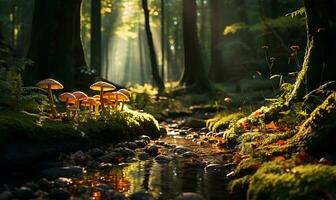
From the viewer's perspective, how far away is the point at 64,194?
19.1 feet

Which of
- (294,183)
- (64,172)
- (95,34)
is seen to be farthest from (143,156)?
(95,34)

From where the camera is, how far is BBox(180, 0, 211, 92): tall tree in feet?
83.8

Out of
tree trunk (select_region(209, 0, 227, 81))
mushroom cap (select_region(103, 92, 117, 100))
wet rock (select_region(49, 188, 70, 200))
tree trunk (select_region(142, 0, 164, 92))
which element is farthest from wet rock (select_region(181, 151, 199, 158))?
tree trunk (select_region(209, 0, 227, 81))

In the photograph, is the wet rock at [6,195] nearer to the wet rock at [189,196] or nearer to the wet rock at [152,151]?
the wet rock at [189,196]

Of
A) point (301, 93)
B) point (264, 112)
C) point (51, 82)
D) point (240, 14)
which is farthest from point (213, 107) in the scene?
point (240, 14)

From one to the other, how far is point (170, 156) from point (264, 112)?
291cm

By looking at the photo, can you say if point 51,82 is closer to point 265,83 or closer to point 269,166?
point 269,166

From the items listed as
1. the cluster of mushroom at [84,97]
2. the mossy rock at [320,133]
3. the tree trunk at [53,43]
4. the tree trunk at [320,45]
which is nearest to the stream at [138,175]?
the cluster of mushroom at [84,97]

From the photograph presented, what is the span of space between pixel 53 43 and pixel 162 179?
25.8 ft

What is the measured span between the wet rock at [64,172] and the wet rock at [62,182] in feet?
1.38

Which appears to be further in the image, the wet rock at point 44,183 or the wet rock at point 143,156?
the wet rock at point 143,156

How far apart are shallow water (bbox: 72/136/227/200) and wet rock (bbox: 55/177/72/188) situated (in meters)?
0.14

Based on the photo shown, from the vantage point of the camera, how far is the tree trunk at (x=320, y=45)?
336 inches

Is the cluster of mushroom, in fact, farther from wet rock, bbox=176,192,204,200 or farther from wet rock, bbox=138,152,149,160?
wet rock, bbox=176,192,204,200
